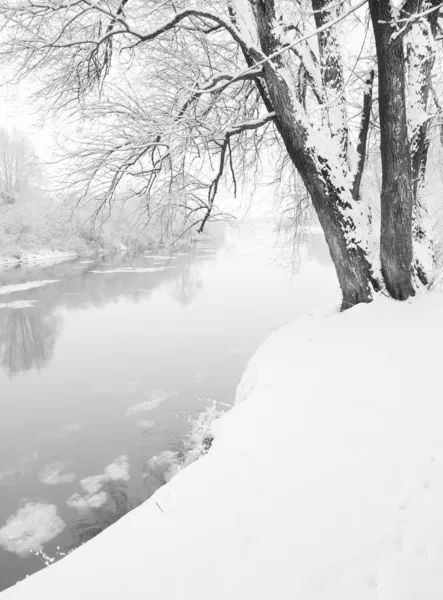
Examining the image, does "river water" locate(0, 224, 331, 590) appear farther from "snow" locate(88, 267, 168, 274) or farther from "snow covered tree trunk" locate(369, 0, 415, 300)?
"snow" locate(88, 267, 168, 274)

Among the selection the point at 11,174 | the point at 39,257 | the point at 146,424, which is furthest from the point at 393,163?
the point at 11,174

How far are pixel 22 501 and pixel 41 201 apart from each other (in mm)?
39985

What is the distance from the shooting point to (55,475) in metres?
5.55

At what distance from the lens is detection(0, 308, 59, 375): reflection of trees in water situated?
401 inches

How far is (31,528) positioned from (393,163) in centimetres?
630

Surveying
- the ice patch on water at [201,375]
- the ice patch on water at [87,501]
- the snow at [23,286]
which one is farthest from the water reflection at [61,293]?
the ice patch on water at [87,501]

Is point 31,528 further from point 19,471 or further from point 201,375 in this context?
point 201,375

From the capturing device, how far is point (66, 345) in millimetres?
11250

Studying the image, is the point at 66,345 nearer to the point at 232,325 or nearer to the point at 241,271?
the point at 232,325

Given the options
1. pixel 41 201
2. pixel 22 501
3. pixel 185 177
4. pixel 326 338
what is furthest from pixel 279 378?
pixel 41 201

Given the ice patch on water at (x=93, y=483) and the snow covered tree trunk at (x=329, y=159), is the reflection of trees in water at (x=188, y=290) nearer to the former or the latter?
Answer: the ice patch on water at (x=93, y=483)

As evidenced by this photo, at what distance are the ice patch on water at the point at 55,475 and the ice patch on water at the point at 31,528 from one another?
474mm

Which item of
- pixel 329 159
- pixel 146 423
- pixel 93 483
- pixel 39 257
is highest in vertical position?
pixel 329 159

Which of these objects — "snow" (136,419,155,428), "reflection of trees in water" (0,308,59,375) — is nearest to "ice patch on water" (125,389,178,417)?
"snow" (136,419,155,428)
